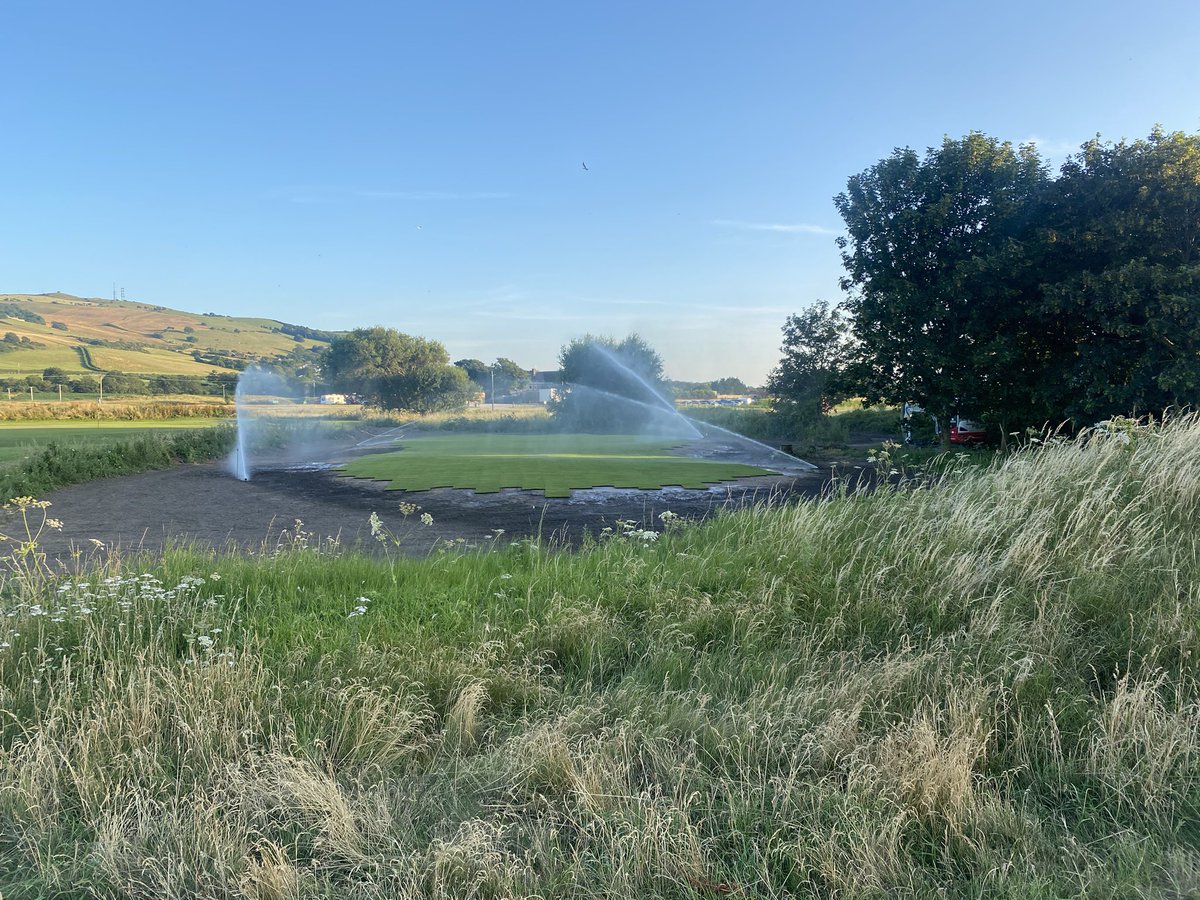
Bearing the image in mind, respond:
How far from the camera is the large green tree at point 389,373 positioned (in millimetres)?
64688

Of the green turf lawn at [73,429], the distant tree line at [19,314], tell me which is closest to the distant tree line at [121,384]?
the green turf lawn at [73,429]

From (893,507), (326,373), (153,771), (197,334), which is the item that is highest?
(197,334)

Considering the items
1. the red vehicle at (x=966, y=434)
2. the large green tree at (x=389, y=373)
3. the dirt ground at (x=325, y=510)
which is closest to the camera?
the dirt ground at (x=325, y=510)

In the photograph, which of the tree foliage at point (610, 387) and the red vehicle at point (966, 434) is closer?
the red vehicle at point (966, 434)

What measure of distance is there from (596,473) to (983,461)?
12.2 m

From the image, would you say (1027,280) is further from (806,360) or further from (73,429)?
(73,429)

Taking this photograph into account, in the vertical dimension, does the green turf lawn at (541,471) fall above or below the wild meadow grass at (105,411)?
below

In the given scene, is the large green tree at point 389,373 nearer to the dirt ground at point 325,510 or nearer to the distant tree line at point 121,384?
the distant tree line at point 121,384

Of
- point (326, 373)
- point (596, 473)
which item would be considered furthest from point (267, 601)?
point (326, 373)

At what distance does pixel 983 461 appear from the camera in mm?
19953

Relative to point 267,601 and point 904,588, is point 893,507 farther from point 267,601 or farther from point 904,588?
point 267,601

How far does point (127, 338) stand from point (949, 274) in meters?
151

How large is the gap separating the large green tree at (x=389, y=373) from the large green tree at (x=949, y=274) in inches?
1983

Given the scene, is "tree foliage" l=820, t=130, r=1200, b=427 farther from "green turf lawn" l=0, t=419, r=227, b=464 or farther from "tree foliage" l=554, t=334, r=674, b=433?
"green turf lawn" l=0, t=419, r=227, b=464
